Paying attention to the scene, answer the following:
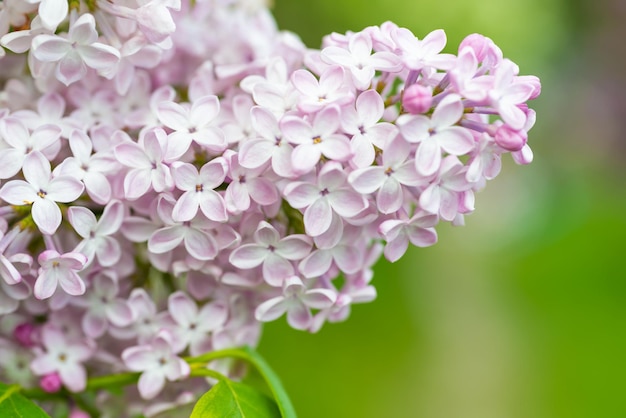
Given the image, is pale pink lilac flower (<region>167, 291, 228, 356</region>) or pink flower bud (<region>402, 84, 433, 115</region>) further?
pale pink lilac flower (<region>167, 291, 228, 356</region>)

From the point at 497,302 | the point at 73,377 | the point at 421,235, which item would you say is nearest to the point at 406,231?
the point at 421,235

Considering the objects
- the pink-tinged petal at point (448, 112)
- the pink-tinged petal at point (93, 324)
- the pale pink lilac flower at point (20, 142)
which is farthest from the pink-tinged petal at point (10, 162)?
the pink-tinged petal at point (448, 112)

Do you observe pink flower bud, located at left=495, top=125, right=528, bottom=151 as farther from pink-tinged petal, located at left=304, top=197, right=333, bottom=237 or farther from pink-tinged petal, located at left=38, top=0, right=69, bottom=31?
pink-tinged petal, located at left=38, top=0, right=69, bottom=31

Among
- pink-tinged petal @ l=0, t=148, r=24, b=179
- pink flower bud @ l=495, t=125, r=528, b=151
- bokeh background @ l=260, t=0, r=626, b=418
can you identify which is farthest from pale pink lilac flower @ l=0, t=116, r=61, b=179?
bokeh background @ l=260, t=0, r=626, b=418

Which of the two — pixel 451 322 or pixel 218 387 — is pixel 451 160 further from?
pixel 451 322

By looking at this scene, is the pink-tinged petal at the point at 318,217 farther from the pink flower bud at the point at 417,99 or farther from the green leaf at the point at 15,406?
the green leaf at the point at 15,406

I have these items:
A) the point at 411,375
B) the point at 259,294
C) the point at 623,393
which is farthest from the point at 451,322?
the point at 259,294

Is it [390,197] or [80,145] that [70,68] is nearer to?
[80,145]
